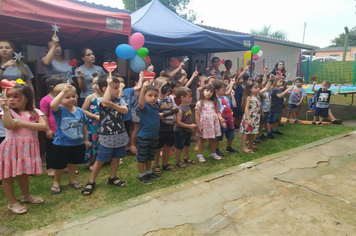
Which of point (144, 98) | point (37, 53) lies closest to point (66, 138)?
point (144, 98)

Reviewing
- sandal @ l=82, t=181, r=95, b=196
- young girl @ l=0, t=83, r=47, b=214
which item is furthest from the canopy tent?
sandal @ l=82, t=181, r=95, b=196

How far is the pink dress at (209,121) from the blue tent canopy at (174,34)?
2003 mm

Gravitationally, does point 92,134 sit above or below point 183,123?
below

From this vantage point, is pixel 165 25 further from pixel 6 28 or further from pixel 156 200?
pixel 156 200

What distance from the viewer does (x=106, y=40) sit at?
6.26 m

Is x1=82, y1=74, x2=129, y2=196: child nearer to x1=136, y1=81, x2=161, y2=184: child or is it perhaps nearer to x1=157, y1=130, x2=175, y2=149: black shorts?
x1=136, y1=81, x2=161, y2=184: child

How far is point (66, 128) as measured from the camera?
121 inches

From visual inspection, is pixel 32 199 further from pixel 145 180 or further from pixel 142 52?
pixel 142 52

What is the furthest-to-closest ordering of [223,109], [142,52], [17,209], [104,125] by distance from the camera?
[223,109] < [142,52] < [104,125] < [17,209]

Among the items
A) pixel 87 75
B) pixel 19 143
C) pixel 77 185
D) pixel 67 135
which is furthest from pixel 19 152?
pixel 87 75

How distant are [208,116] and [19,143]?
2.71 meters

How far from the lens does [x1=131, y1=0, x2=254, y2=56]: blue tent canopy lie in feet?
18.2

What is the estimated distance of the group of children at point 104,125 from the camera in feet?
8.75

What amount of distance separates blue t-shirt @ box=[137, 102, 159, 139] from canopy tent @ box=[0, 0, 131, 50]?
6.36ft
